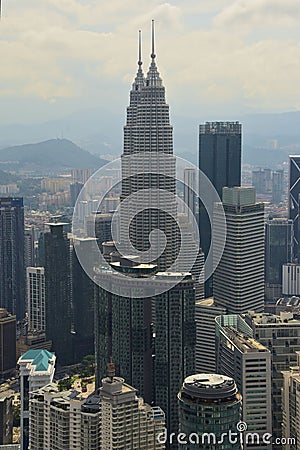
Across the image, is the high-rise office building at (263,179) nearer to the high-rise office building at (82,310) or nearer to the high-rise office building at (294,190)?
the high-rise office building at (294,190)

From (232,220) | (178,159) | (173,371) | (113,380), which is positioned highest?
(178,159)

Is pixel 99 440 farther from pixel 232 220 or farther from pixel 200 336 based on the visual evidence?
pixel 232 220

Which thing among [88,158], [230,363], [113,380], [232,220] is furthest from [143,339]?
[88,158]

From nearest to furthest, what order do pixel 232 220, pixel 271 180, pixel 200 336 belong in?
1. pixel 200 336
2. pixel 232 220
3. pixel 271 180

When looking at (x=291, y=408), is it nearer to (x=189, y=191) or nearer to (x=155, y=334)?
(x=155, y=334)

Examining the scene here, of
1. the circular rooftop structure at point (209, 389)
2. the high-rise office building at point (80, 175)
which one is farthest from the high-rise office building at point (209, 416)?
the high-rise office building at point (80, 175)

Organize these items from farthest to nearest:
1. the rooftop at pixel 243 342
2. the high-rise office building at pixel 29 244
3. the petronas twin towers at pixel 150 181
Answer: the high-rise office building at pixel 29 244
the petronas twin towers at pixel 150 181
the rooftop at pixel 243 342
